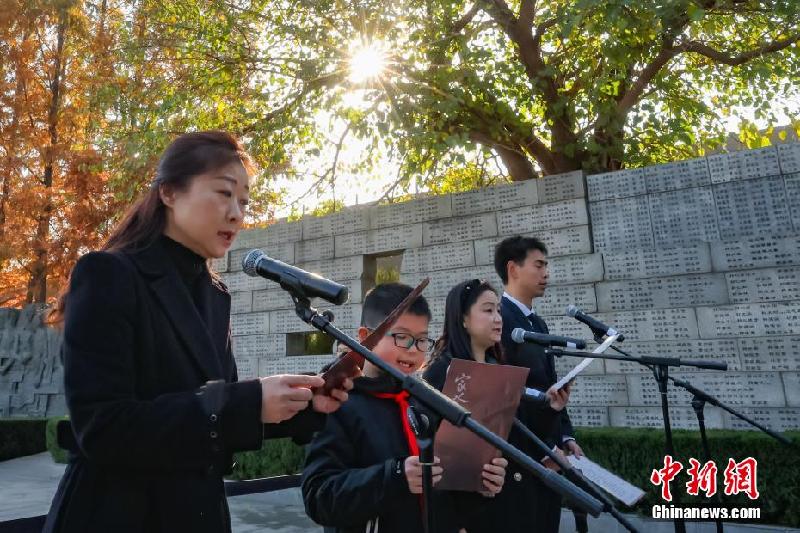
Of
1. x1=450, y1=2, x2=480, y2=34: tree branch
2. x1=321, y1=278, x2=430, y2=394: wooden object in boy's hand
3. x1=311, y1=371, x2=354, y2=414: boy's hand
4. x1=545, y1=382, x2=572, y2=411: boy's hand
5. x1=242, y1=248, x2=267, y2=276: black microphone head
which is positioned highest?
x1=450, y1=2, x2=480, y2=34: tree branch

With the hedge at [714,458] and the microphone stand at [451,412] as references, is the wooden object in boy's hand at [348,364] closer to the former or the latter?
the microphone stand at [451,412]

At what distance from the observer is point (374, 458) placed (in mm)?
2213

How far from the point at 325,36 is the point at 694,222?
5.32 m

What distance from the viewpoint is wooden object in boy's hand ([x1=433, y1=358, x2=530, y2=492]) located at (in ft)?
7.44

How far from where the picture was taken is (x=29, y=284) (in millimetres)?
17031

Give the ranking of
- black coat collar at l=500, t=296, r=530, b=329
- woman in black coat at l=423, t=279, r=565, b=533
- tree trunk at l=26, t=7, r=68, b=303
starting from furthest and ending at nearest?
1. tree trunk at l=26, t=7, r=68, b=303
2. black coat collar at l=500, t=296, r=530, b=329
3. woman in black coat at l=423, t=279, r=565, b=533

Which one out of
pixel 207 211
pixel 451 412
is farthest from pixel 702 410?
pixel 207 211

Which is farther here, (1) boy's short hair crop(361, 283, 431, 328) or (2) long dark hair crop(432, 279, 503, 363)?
(2) long dark hair crop(432, 279, 503, 363)

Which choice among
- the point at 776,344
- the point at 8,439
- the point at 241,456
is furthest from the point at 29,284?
the point at 776,344

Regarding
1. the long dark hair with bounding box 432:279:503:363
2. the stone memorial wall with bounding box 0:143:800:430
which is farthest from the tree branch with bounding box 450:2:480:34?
the long dark hair with bounding box 432:279:503:363

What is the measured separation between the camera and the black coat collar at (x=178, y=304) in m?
1.52

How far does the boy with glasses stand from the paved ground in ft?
11.5

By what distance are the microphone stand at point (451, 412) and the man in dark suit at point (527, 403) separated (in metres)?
1.53

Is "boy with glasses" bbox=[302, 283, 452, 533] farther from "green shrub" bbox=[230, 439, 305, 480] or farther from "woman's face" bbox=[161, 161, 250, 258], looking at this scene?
"green shrub" bbox=[230, 439, 305, 480]
